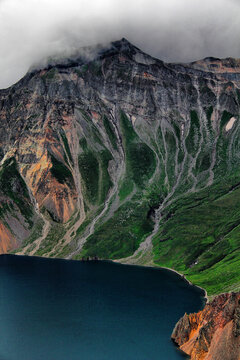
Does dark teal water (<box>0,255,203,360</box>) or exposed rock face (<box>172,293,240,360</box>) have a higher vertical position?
exposed rock face (<box>172,293,240,360</box>)

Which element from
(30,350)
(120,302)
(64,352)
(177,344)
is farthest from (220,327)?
(120,302)

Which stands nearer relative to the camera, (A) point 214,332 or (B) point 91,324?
(A) point 214,332

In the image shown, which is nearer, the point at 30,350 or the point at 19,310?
the point at 30,350

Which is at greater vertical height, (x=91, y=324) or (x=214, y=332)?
(x=214, y=332)

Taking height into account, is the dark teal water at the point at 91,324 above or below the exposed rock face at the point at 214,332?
below

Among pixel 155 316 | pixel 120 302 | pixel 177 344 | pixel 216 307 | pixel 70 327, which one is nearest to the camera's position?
pixel 216 307

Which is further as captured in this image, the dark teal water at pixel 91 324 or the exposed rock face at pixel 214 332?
the dark teal water at pixel 91 324

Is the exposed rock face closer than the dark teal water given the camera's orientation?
Yes

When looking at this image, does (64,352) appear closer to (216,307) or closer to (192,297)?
(216,307)
